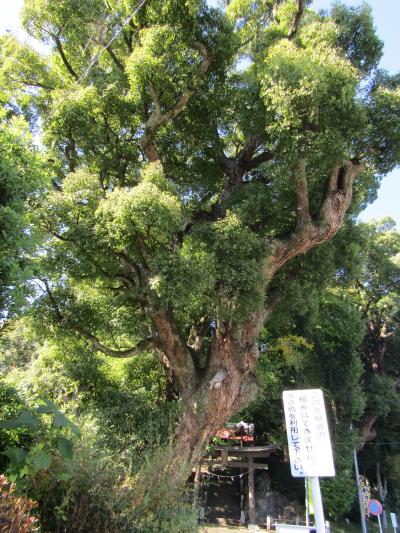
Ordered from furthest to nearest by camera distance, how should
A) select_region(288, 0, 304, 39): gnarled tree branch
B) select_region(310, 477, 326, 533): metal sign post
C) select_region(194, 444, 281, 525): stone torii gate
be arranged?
select_region(194, 444, 281, 525): stone torii gate → select_region(288, 0, 304, 39): gnarled tree branch → select_region(310, 477, 326, 533): metal sign post

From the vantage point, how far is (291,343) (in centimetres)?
1345

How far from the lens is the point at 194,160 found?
11.2 m

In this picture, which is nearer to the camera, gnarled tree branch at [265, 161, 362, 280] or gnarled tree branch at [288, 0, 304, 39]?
gnarled tree branch at [265, 161, 362, 280]

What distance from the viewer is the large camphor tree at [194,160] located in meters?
7.44

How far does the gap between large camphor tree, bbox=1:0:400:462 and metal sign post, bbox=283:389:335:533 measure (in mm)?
3446

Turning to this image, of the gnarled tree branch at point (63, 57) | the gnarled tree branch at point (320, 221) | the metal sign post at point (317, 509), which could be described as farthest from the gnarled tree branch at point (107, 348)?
the gnarled tree branch at point (63, 57)

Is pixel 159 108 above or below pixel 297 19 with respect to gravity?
below

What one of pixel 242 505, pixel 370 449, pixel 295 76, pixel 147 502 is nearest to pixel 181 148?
pixel 295 76

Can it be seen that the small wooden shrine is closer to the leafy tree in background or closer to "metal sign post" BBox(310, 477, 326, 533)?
"metal sign post" BBox(310, 477, 326, 533)

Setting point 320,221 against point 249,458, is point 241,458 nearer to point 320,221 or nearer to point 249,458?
point 249,458

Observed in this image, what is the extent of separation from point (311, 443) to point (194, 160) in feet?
30.2

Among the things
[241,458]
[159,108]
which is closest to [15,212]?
[159,108]

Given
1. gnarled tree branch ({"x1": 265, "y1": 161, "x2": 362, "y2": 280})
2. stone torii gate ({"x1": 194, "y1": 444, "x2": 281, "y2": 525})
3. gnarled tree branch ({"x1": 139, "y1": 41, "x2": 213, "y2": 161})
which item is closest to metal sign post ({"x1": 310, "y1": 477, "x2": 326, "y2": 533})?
gnarled tree branch ({"x1": 265, "y1": 161, "x2": 362, "y2": 280})

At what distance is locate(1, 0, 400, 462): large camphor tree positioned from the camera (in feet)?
24.4
